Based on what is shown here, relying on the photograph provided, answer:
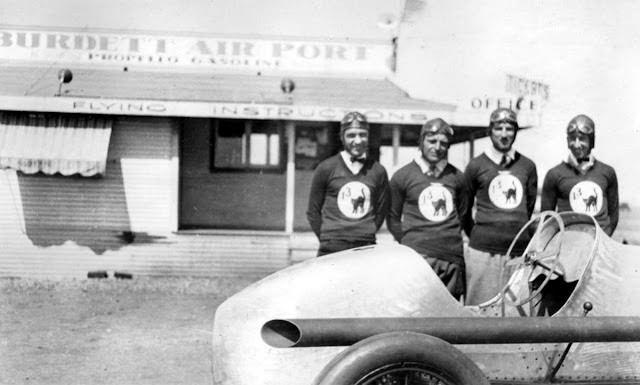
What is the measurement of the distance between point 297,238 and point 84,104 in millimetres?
3624

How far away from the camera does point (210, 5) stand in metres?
12.8

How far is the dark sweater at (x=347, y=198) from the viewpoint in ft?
16.6

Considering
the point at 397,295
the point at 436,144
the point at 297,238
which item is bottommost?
the point at 297,238

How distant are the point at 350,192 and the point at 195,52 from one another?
821 centimetres

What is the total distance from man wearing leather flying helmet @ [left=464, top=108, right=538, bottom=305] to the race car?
136 cm

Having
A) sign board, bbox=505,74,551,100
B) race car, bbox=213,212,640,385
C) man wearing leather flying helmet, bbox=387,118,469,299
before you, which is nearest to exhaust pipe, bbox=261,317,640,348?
race car, bbox=213,212,640,385

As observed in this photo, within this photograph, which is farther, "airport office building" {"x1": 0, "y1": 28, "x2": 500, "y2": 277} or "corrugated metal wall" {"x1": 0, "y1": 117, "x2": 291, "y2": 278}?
"corrugated metal wall" {"x1": 0, "y1": 117, "x2": 291, "y2": 278}

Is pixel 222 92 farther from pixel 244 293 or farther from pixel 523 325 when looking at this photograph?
pixel 523 325

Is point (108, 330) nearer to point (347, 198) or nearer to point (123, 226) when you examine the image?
point (347, 198)

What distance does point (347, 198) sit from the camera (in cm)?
508

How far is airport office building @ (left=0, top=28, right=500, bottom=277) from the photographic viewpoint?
1043cm

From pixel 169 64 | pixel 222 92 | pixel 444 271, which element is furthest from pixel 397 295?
pixel 169 64

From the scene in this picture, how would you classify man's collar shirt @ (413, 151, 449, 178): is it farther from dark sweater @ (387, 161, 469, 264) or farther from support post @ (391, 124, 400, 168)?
support post @ (391, 124, 400, 168)

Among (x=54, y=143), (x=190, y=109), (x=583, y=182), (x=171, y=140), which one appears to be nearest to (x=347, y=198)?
(x=583, y=182)
